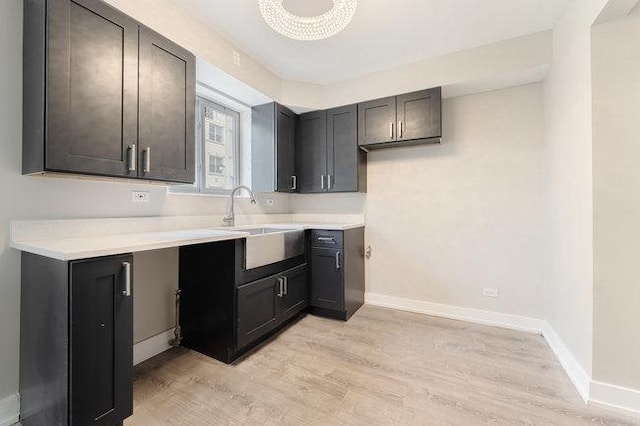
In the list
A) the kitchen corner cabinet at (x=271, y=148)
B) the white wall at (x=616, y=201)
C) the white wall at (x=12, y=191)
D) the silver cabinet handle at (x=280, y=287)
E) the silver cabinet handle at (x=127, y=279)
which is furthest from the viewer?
the kitchen corner cabinet at (x=271, y=148)

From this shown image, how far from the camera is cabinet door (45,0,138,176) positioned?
1.30 meters

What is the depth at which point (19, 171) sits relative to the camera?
143 cm

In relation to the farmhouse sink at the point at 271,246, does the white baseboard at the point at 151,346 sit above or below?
below

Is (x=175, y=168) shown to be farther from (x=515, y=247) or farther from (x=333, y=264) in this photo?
(x=515, y=247)

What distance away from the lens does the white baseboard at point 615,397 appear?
1472 mm

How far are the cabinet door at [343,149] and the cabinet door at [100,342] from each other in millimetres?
2166

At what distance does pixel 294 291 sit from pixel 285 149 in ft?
5.11

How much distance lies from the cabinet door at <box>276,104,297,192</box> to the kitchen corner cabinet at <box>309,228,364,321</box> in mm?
684

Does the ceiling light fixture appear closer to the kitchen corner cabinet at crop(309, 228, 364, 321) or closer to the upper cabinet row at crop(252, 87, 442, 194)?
the upper cabinet row at crop(252, 87, 442, 194)

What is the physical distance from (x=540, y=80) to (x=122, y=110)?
3329mm

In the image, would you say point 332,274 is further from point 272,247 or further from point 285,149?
point 285,149

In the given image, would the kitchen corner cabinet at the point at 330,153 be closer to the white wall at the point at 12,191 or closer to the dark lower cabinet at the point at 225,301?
the dark lower cabinet at the point at 225,301

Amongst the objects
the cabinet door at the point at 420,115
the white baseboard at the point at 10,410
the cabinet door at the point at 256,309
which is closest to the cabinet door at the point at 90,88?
the cabinet door at the point at 256,309

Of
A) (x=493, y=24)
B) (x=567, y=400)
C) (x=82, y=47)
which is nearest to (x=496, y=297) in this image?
(x=567, y=400)
